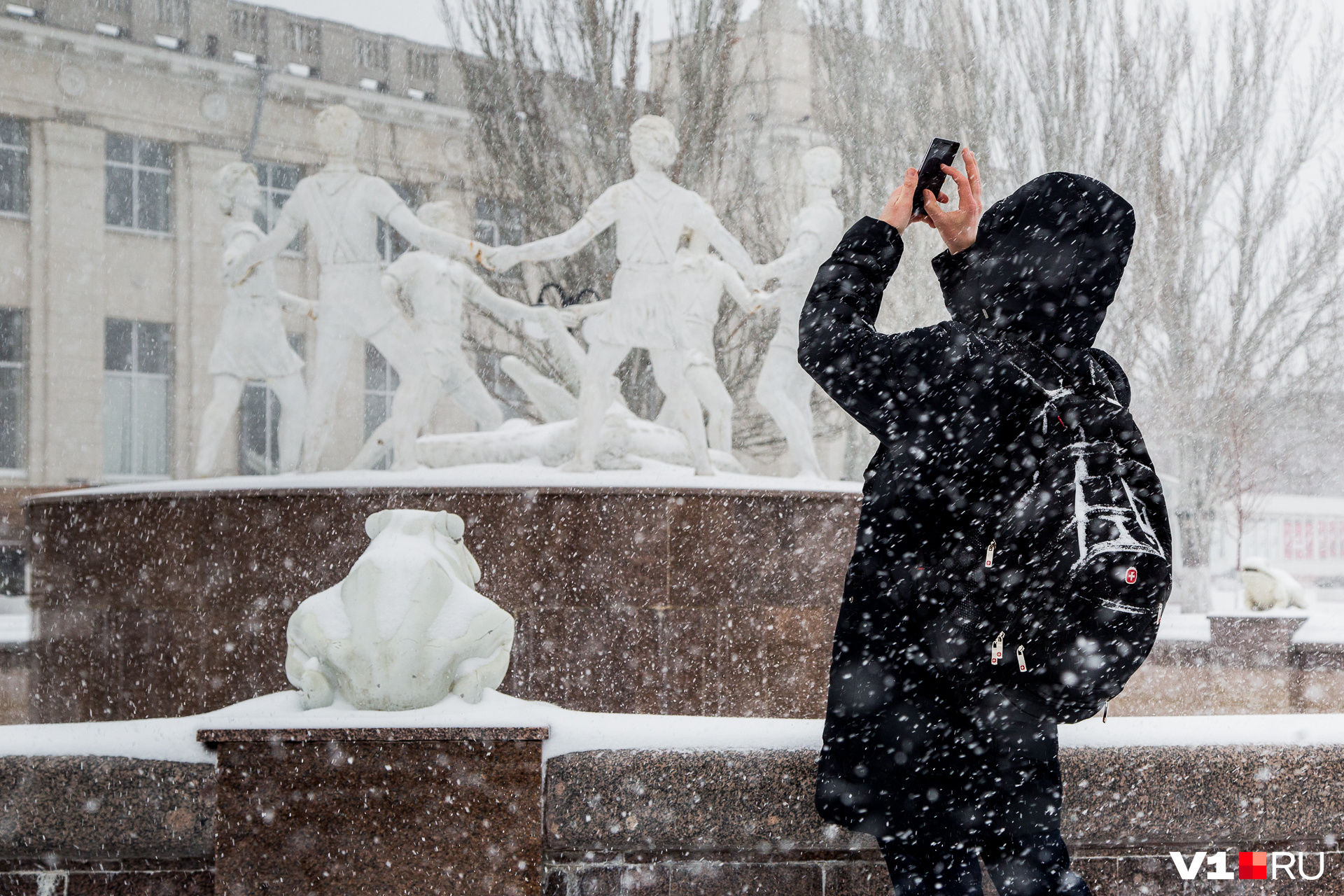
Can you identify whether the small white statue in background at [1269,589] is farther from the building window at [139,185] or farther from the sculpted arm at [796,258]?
the building window at [139,185]

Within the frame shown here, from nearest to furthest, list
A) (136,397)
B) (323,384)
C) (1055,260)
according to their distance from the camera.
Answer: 1. (1055,260)
2. (323,384)
3. (136,397)

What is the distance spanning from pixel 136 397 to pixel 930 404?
Answer: 61.6 ft

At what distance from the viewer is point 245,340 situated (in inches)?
316

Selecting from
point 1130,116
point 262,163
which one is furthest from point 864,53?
point 262,163

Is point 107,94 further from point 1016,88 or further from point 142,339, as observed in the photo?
point 1016,88

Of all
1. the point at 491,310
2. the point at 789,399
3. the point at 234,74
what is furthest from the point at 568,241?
the point at 234,74

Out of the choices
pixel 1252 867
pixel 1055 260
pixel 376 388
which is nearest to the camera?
pixel 1055 260

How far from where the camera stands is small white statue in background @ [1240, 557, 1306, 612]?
10516mm

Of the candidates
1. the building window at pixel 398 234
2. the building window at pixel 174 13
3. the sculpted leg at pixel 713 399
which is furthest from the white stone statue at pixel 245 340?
the building window at pixel 174 13

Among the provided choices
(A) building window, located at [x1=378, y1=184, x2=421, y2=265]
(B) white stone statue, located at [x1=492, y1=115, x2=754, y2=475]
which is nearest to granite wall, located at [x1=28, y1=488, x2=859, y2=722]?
(B) white stone statue, located at [x1=492, y1=115, x2=754, y2=475]

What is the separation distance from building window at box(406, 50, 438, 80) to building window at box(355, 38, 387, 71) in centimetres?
51

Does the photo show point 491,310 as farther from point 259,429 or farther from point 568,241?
point 259,429

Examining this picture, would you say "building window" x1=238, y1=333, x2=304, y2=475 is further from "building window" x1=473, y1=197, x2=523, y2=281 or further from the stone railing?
the stone railing

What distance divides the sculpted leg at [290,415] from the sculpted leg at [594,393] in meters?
2.03
